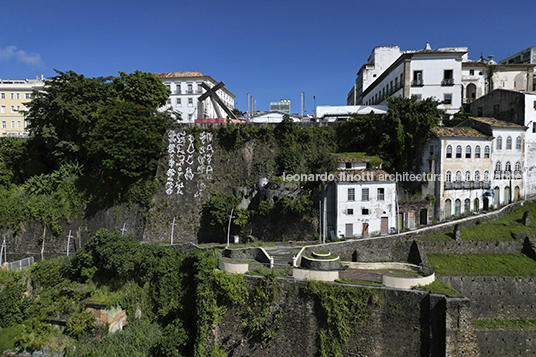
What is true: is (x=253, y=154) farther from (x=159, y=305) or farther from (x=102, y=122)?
(x=159, y=305)

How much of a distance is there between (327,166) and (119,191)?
65.0 ft

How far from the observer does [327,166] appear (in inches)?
1067

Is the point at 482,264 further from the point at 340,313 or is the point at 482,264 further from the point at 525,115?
the point at 525,115

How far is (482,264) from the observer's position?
846 inches

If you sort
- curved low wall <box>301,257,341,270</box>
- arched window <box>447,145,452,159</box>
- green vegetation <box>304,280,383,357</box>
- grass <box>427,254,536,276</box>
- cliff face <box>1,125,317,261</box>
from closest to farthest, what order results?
green vegetation <box>304,280,383,357</box>, curved low wall <box>301,257,341,270</box>, grass <box>427,254,536,276</box>, arched window <box>447,145,452,159</box>, cliff face <box>1,125,317,261</box>

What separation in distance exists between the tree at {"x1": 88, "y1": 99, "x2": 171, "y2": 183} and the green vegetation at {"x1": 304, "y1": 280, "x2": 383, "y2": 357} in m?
21.1

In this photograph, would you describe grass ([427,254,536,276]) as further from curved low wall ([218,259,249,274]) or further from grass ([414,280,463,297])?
curved low wall ([218,259,249,274])

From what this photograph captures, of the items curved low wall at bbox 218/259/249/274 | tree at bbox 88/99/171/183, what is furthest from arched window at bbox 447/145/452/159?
tree at bbox 88/99/171/183

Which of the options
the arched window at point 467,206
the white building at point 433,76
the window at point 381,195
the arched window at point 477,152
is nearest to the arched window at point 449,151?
the arched window at point 477,152

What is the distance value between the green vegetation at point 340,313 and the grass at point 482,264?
7350mm

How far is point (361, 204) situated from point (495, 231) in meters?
10.3

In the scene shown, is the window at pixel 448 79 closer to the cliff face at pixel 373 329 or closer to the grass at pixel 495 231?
the grass at pixel 495 231

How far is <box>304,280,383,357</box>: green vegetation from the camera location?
54.7ft

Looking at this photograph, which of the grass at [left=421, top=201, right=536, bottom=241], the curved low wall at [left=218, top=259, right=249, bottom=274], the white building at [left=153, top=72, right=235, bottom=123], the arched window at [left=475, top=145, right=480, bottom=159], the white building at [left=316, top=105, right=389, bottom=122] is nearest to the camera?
the curved low wall at [left=218, top=259, right=249, bottom=274]
